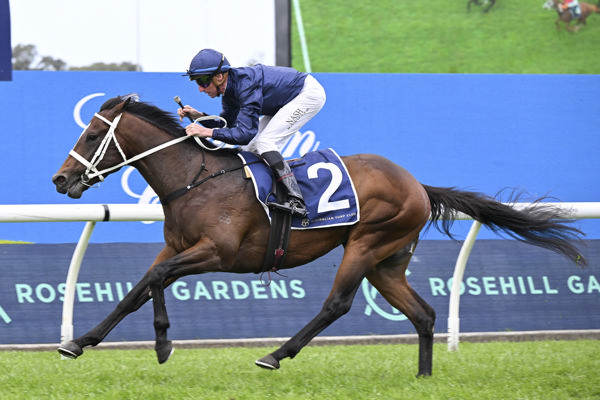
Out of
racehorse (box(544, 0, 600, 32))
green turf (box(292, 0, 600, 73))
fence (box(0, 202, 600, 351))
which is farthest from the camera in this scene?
racehorse (box(544, 0, 600, 32))

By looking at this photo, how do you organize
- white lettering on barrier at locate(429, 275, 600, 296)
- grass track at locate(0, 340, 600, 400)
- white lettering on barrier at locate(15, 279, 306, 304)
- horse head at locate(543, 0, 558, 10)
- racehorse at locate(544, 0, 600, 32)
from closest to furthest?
grass track at locate(0, 340, 600, 400)
white lettering on barrier at locate(15, 279, 306, 304)
white lettering on barrier at locate(429, 275, 600, 296)
racehorse at locate(544, 0, 600, 32)
horse head at locate(543, 0, 558, 10)

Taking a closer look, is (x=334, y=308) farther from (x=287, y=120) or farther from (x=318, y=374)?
(x=287, y=120)

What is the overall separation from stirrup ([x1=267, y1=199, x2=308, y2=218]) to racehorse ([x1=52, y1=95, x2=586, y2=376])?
0.11m

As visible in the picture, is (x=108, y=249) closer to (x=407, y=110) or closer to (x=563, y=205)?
(x=563, y=205)

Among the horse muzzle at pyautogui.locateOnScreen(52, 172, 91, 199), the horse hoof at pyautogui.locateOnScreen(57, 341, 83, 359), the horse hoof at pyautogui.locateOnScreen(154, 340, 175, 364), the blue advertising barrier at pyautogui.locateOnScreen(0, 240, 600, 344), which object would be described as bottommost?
the blue advertising barrier at pyautogui.locateOnScreen(0, 240, 600, 344)

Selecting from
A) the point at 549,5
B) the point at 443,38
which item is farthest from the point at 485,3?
the point at 443,38

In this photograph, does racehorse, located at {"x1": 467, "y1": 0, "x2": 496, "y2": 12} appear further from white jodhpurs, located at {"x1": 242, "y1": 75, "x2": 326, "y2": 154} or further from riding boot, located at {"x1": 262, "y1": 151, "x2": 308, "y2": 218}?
riding boot, located at {"x1": 262, "y1": 151, "x2": 308, "y2": 218}

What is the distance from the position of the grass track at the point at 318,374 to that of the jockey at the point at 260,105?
941 millimetres

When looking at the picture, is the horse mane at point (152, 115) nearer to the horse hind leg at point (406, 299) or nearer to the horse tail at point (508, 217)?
the horse hind leg at point (406, 299)

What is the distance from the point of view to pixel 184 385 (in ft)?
12.2

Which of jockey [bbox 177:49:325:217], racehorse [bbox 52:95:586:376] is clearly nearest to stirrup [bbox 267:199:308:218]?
jockey [bbox 177:49:325:217]

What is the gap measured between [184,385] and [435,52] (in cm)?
922

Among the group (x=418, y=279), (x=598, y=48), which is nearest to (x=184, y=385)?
(x=418, y=279)

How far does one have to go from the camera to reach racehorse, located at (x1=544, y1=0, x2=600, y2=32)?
1166 centimetres
